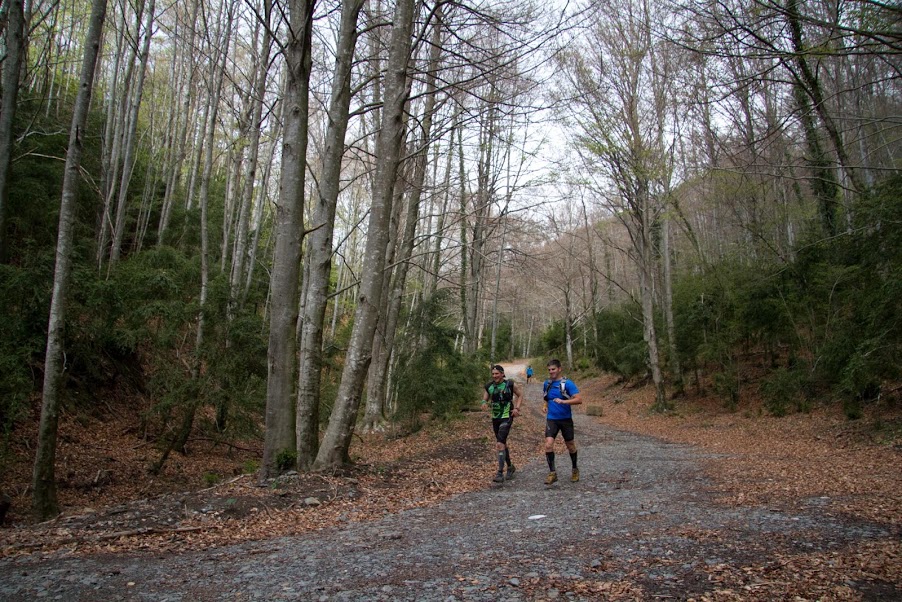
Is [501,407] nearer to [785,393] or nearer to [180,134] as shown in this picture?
[785,393]

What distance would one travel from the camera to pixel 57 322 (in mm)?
6449

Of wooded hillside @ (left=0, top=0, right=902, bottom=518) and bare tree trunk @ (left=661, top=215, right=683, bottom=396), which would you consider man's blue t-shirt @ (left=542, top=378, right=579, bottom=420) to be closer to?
wooded hillside @ (left=0, top=0, right=902, bottom=518)

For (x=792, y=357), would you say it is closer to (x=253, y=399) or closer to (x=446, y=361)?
(x=446, y=361)

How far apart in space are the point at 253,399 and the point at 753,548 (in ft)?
29.6

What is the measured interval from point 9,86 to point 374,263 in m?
6.24

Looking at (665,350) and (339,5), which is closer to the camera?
(339,5)

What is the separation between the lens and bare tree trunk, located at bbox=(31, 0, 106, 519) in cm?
641

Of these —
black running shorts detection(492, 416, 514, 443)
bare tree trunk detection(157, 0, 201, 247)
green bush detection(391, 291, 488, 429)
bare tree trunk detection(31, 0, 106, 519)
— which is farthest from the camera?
bare tree trunk detection(157, 0, 201, 247)

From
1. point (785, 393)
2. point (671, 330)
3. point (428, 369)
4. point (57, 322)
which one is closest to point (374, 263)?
point (57, 322)

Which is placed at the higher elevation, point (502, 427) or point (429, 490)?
point (502, 427)

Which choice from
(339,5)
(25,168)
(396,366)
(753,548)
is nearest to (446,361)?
(396,366)

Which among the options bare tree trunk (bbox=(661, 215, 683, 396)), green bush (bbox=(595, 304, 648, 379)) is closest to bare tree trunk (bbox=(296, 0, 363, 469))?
bare tree trunk (bbox=(661, 215, 683, 396))

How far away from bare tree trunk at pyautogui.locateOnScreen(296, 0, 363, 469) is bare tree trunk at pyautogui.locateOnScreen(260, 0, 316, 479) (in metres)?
0.22

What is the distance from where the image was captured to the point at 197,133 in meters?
19.1
